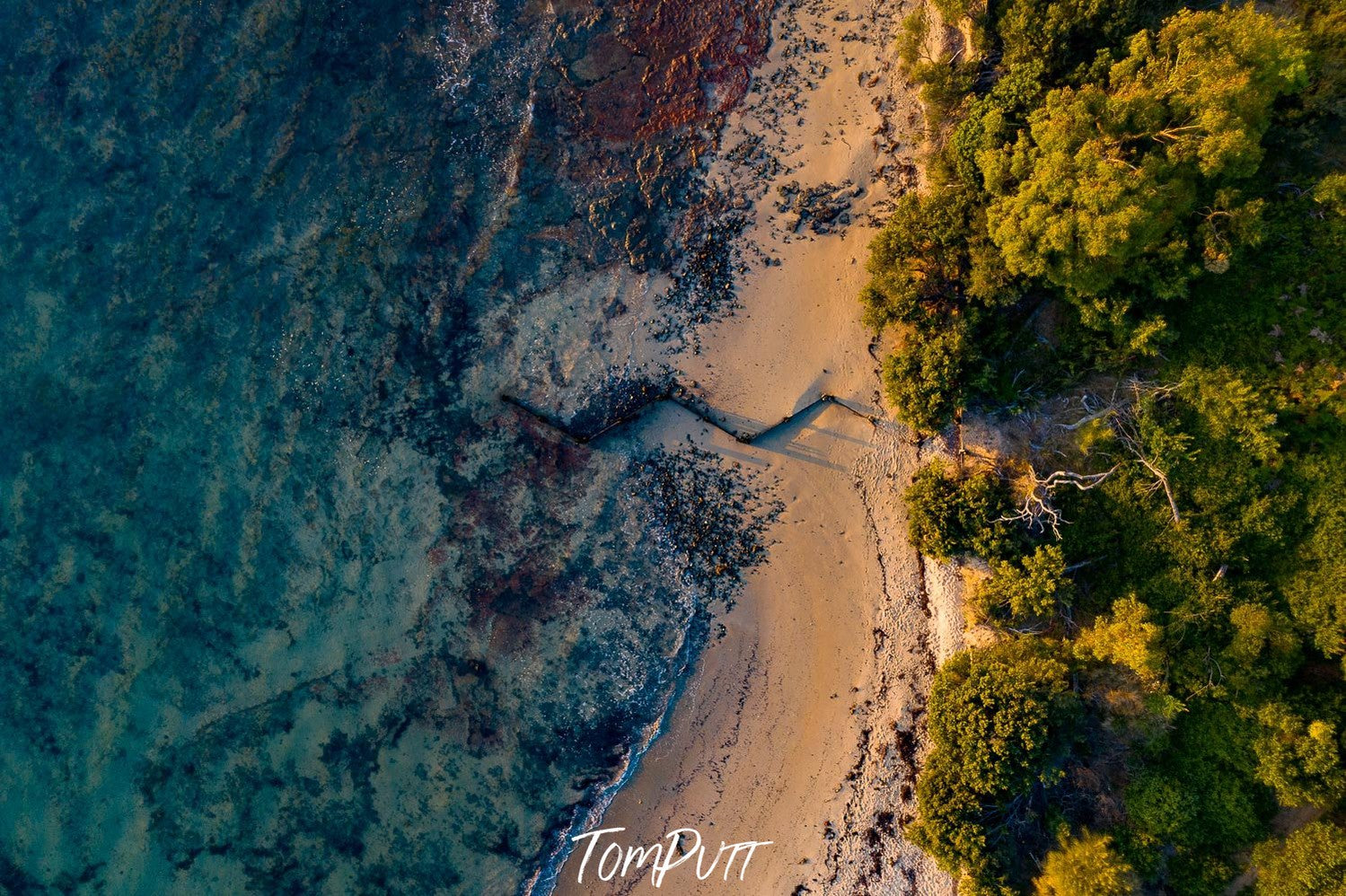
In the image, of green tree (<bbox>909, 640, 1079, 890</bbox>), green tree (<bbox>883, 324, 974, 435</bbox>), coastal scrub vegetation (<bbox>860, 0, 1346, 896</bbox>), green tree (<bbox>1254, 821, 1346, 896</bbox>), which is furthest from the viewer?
green tree (<bbox>883, 324, 974, 435</bbox>)

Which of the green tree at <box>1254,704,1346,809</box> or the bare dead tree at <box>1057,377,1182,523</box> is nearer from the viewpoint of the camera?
the green tree at <box>1254,704,1346,809</box>

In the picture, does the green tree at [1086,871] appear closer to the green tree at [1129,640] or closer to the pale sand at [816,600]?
the pale sand at [816,600]

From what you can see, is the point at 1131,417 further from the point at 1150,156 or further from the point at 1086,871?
the point at 1086,871

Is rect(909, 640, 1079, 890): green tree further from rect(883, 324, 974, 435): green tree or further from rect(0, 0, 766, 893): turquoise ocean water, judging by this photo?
rect(0, 0, 766, 893): turquoise ocean water

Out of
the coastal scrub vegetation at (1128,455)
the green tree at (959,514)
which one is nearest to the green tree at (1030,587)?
the coastal scrub vegetation at (1128,455)

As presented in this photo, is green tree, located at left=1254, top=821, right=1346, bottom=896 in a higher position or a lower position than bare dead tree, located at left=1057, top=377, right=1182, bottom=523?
lower

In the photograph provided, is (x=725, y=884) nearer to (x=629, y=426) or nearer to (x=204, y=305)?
(x=629, y=426)

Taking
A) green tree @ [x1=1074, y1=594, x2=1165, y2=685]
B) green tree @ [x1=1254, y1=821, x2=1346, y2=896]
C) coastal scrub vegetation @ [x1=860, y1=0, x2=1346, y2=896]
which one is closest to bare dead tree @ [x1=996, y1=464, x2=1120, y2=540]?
coastal scrub vegetation @ [x1=860, y1=0, x2=1346, y2=896]
